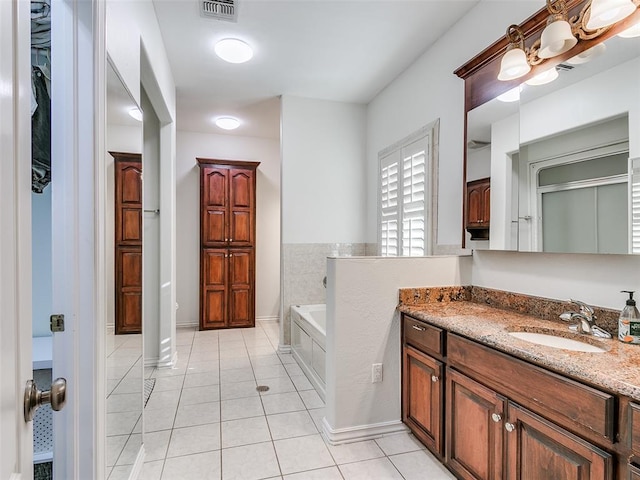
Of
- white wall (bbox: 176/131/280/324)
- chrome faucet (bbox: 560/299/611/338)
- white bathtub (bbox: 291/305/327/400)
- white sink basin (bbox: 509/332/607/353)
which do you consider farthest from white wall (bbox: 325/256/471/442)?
white wall (bbox: 176/131/280/324)

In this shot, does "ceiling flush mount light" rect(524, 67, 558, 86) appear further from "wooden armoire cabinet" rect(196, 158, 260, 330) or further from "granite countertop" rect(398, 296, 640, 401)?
"wooden armoire cabinet" rect(196, 158, 260, 330)

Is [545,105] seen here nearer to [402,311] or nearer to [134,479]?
[402,311]

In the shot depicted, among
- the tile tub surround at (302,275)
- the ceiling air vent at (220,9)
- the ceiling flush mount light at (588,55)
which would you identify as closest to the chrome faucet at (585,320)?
the ceiling flush mount light at (588,55)

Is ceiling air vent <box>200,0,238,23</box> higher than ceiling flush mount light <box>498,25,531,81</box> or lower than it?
higher

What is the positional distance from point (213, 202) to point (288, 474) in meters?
3.85

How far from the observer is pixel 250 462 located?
2.03 metres

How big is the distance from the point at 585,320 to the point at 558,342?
0.54 feet

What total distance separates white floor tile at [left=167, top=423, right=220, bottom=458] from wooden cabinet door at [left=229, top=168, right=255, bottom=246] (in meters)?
3.03

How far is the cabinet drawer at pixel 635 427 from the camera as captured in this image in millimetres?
1013

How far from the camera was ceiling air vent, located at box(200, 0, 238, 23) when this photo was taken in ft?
7.91

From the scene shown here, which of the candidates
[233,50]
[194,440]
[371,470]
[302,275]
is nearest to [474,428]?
[371,470]

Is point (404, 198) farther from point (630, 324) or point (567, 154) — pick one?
point (630, 324)

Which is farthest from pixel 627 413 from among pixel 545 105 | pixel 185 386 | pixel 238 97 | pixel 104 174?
pixel 238 97

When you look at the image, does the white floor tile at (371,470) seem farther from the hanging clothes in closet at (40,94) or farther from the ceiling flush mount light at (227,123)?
the ceiling flush mount light at (227,123)
